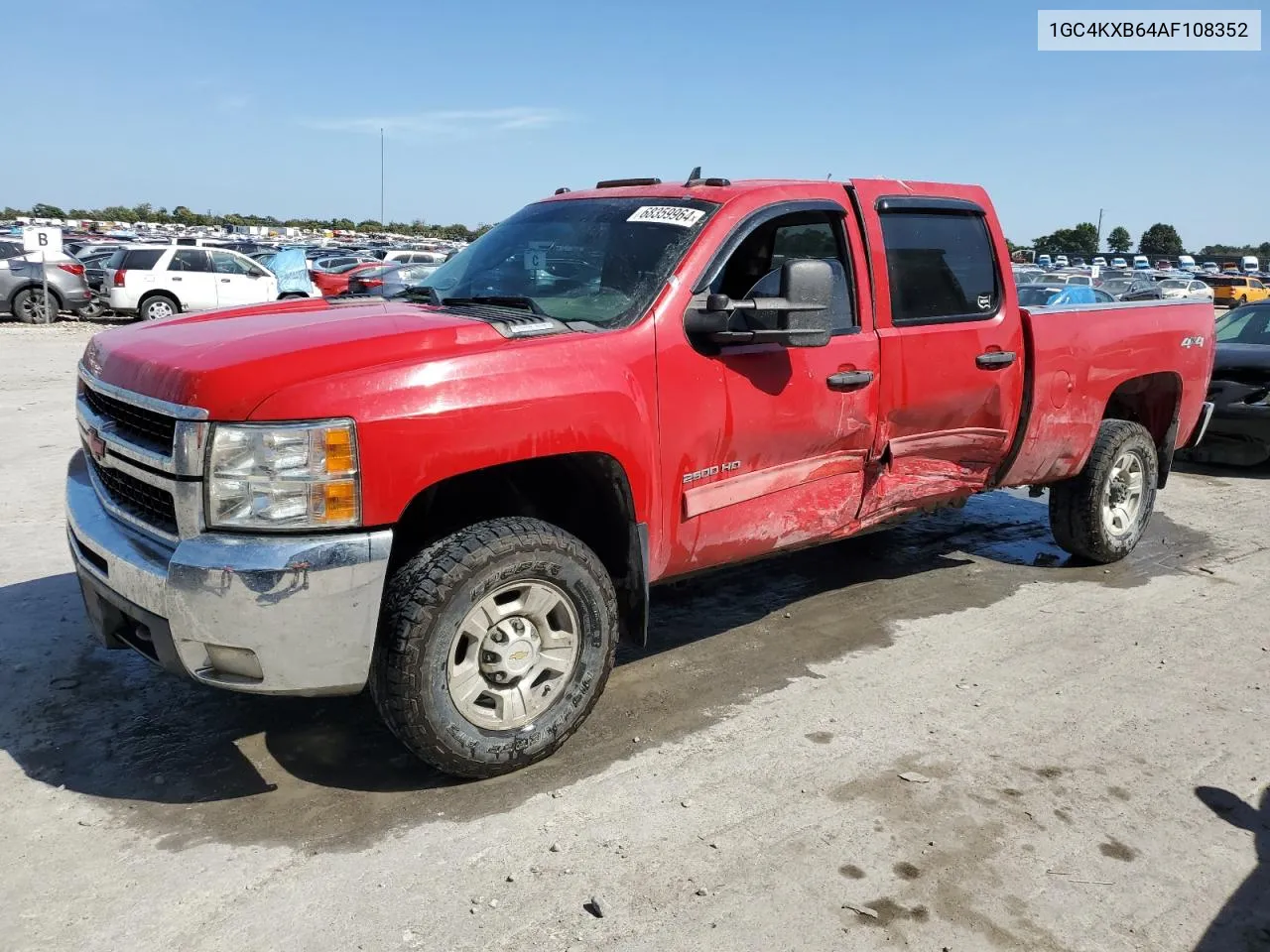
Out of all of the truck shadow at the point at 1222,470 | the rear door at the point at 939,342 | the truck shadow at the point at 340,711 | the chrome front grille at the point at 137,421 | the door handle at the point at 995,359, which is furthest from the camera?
the truck shadow at the point at 1222,470

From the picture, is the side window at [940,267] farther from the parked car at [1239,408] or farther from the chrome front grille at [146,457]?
the parked car at [1239,408]

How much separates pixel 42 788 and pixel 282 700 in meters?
0.89

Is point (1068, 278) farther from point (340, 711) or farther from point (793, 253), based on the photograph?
point (340, 711)

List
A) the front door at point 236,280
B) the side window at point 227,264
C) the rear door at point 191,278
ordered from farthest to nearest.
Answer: the side window at point 227,264
the front door at point 236,280
the rear door at point 191,278

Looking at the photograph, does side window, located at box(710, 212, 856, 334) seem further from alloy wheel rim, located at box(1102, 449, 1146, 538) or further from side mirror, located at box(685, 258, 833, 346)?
alloy wheel rim, located at box(1102, 449, 1146, 538)

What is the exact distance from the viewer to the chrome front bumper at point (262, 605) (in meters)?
2.93

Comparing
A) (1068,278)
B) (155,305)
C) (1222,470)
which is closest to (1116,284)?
(1068,278)

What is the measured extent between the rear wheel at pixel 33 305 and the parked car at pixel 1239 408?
19979 millimetres

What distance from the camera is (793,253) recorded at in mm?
4379

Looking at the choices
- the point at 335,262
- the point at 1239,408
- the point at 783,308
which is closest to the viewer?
the point at 783,308

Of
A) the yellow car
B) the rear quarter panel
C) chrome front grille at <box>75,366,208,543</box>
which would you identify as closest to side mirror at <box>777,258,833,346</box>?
the rear quarter panel

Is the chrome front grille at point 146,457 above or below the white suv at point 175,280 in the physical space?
below

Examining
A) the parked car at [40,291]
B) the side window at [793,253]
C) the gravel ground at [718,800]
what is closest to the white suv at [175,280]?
the parked car at [40,291]

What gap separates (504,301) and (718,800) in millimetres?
2012
